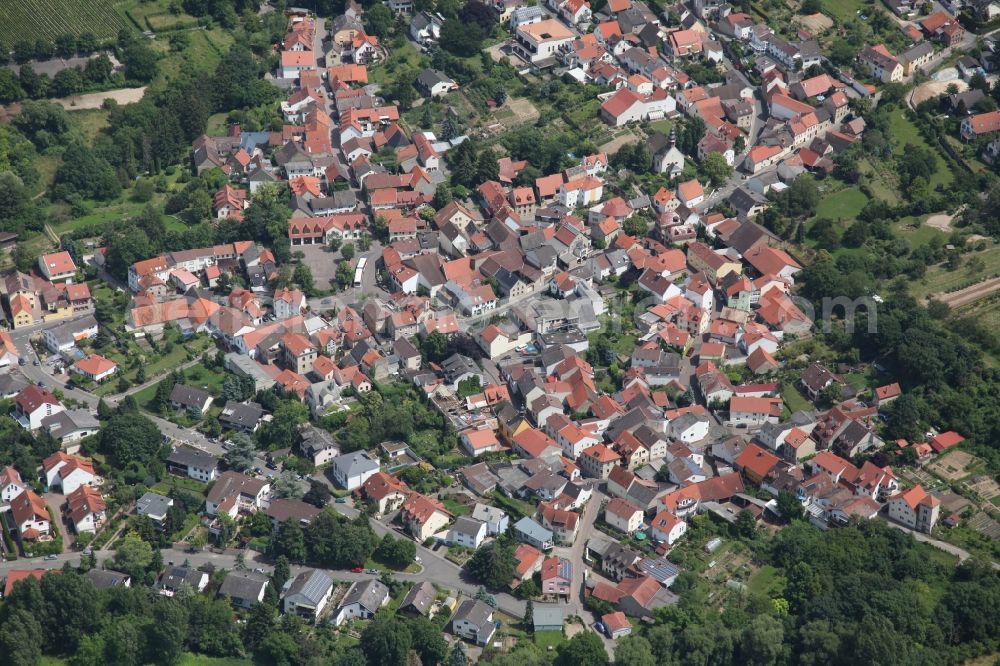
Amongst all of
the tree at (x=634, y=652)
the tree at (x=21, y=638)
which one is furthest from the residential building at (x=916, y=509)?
the tree at (x=21, y=638)

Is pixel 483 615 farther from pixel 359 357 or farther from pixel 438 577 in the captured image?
pixel 359 357

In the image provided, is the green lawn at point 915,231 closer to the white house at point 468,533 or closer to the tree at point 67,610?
the white house at point 468,533

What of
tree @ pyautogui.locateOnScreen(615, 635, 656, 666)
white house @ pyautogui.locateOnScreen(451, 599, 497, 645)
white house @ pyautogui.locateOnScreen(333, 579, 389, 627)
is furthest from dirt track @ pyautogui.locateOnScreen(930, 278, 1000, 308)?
white house @ pyautogui.locateOnScreen(333, 579, 389, 627)

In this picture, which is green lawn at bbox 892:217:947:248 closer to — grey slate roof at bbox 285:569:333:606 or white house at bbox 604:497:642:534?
white house at bbox 604:497:642:534

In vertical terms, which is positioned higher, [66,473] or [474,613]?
[66,473]

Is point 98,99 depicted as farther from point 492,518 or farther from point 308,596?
point 308,596

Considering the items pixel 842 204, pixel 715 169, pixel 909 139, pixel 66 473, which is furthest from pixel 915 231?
pixel 66 473
